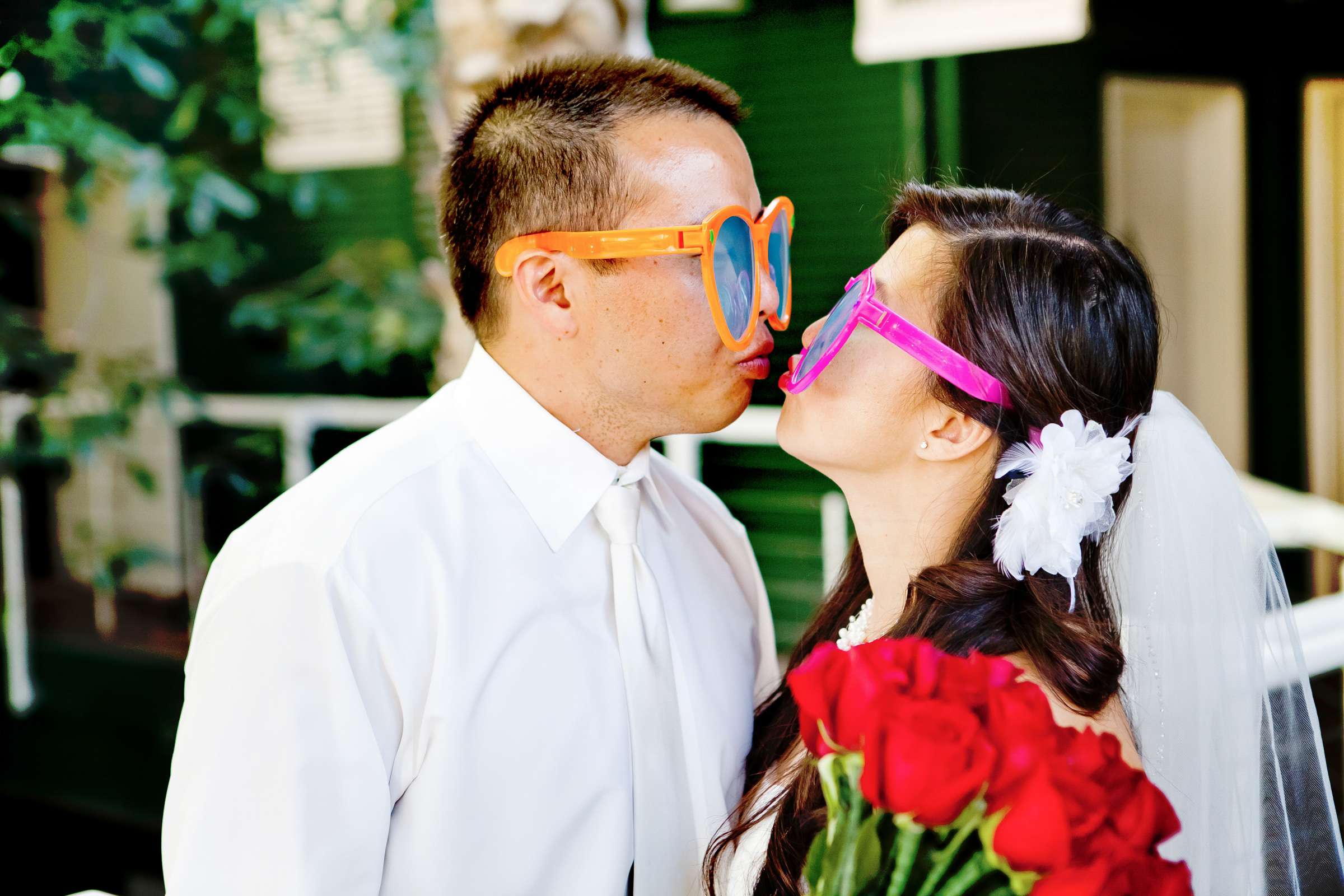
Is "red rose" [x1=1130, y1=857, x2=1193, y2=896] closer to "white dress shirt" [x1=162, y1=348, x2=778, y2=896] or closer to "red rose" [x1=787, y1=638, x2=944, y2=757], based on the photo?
"red rose" [x1=787, y1=638, x2=944, y2=757]

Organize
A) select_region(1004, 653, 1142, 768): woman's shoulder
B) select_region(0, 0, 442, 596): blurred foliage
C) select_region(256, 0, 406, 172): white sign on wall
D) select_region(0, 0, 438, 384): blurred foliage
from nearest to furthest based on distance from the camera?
select_region(1004, 653, 1142, 768): woman's shoulder → select_region(0, 0, 438, 384): blurred foliage → select_region(0, 0, 442, 596): blurred foliage → select_region(256, 0, 406, 172): white sign on wall

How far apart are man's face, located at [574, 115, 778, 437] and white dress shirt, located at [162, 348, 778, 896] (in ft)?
0.46

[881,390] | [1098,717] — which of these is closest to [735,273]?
[881,390]

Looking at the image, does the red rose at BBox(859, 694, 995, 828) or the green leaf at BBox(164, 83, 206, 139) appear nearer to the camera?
the red rose at BBox(859, 694, 995, 828)

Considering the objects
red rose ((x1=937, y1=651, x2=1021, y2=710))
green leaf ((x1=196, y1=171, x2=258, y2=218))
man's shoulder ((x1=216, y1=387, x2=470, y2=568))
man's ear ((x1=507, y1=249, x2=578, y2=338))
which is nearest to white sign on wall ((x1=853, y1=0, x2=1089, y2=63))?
green leaf ((x1=196, y1=171, x2=258, y2=218))

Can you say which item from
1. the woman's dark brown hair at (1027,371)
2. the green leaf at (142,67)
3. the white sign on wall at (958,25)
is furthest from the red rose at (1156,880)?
the white sign on wall at (958,25)

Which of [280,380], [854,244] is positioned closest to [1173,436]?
[854,244]

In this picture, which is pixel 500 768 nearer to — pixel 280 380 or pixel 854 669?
pixel 854 669

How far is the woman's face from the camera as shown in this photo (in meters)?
2.02

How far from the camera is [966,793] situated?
1051 millimetres

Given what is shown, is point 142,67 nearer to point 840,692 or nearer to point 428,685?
point 428,685

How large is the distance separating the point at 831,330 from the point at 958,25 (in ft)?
9.10

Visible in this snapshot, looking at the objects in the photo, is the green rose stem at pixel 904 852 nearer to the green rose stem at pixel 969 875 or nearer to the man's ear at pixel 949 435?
the green rose stem at pixel 969 875

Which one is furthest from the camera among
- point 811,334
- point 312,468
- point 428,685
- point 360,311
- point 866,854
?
point 312,468
